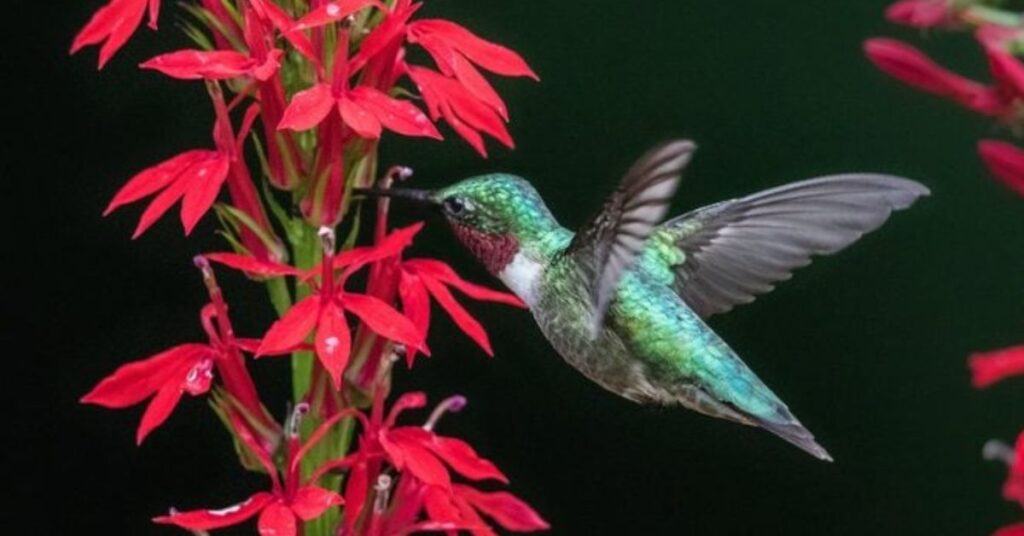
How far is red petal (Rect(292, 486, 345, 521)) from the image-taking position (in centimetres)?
77

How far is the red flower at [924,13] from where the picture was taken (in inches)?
24.0

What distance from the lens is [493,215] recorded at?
88 centimetres

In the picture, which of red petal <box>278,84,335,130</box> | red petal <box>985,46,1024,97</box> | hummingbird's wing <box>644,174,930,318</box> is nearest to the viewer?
red petal <box>985,46,1024,97</box>

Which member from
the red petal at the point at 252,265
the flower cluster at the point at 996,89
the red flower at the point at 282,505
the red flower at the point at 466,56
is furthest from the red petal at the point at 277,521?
the flower cluster at the point at 996,89

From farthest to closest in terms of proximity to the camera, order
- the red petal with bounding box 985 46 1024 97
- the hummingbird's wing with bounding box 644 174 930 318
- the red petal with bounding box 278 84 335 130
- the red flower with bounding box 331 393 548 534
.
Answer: the hummingbird's wing with bounding box 644 174 930 318 → the red flower with bounding box 331 393 548 534 → the red petal with bounding box 278 84 335 130 → the red petal with bounding box 985 46 1024 97

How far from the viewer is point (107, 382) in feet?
2.61

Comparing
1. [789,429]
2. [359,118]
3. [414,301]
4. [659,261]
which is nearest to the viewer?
[359,118]

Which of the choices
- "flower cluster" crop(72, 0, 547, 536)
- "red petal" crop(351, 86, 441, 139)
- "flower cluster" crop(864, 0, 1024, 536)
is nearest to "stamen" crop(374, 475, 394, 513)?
"flower cluster" crop(72, 0, 547, 536)

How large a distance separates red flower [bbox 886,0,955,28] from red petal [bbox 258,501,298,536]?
35 cm

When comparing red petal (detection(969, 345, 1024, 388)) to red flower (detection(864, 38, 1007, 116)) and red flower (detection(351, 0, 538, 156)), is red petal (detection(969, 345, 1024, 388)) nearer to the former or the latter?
red flower (detection(864, 38, 1007, 116))

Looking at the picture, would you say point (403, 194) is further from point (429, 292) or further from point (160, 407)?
point (160, 407)

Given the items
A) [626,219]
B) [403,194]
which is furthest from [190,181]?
[626,219]

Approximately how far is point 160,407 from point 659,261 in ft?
1.24

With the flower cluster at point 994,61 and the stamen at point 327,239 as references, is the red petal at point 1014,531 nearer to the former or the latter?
the flower cluster at point 994,61
